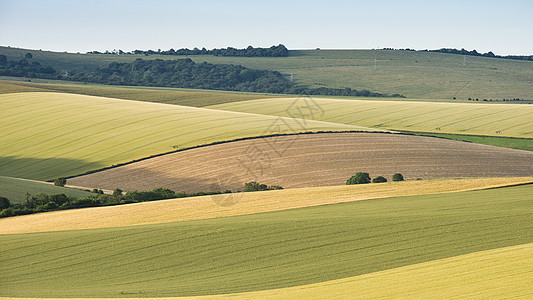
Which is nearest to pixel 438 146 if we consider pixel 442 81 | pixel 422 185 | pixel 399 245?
pixel 422 185

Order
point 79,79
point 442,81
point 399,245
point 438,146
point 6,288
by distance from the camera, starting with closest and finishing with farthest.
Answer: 1. point 6,288
2. point 399,245
3. point 438,146
4. point 79,79
5. point 442,81

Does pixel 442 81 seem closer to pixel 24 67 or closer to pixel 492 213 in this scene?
pixel 24 67

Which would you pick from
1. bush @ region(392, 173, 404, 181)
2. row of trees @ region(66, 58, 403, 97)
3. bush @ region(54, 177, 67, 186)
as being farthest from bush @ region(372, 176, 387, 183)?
row of trees @ region(66, 58, 403, 97)

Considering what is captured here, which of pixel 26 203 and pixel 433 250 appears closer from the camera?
pixel 433 250

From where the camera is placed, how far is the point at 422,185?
36.5 meters

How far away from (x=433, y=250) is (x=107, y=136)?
47768 mm

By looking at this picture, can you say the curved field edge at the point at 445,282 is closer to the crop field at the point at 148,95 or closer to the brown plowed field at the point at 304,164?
the brown plowed field at the point at 304,164

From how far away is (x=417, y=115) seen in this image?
8856 cm

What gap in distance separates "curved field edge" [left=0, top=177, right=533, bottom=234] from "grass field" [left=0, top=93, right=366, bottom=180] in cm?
1972

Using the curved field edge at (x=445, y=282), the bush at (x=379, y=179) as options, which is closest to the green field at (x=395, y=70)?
the bush at (x=379, y=179)

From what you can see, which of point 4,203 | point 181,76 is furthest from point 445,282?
point 181,76

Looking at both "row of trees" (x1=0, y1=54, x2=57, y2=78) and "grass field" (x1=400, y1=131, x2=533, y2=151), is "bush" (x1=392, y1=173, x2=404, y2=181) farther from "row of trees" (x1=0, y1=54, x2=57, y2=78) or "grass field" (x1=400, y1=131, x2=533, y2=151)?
"row of trees" (x1=0, y1=54, x2=57, y2=78)

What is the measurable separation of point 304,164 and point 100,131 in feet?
83.7

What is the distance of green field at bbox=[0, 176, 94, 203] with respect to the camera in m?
39.1
